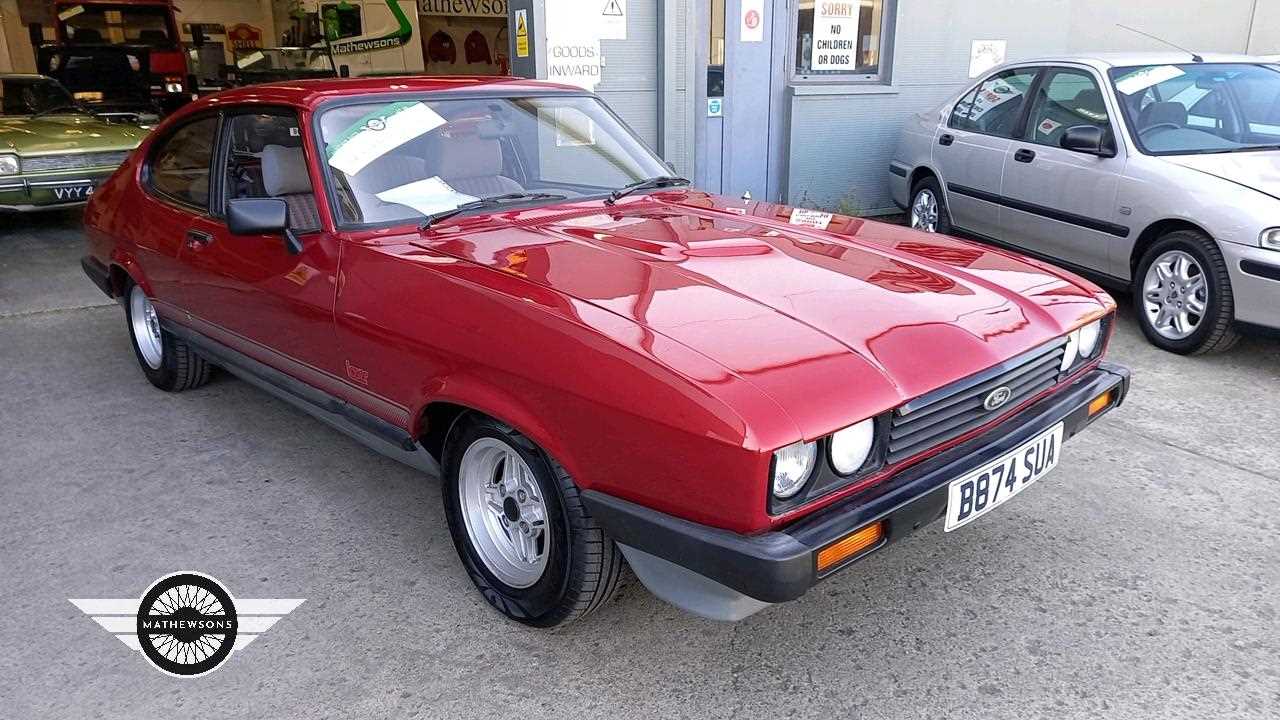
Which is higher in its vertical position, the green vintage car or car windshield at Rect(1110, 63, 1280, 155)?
car windshield at Rect(1110, 63, 1280, 155)

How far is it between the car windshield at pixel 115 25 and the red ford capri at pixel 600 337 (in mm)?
11015

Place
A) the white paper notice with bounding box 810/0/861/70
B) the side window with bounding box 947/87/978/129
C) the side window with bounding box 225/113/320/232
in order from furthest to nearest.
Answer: the white paper notice with bounding box 810/0/861/70 < the side window with bounding box 947/87/978/129 < the side window with bounding box 225/113/320/232

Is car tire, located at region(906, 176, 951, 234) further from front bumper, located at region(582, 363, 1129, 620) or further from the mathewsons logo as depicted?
the mathewsons logo

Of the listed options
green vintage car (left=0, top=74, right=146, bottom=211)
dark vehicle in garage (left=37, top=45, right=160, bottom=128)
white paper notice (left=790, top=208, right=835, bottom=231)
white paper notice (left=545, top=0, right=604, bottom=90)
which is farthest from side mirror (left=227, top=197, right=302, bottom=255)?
dark vehicle in garage (left=37, top=45, right=160, bottom=128)

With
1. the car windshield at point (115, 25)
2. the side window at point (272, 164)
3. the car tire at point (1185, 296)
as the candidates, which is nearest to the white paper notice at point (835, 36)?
the car tire at point (1185, 296)

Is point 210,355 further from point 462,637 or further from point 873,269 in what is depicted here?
point 873,269

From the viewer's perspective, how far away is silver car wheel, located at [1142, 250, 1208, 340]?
182 inches

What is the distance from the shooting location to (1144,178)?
483 centimetres

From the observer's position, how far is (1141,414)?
402 cm

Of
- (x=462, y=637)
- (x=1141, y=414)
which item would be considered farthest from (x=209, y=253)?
(x=1141, y=414)

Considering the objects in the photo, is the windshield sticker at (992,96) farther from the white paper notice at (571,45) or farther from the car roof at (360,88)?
the car roof at (360,88)

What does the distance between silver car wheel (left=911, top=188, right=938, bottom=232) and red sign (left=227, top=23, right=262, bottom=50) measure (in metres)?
16.6

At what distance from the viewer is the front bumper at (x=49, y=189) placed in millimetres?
7320

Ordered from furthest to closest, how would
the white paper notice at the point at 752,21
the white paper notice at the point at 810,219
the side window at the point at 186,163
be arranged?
1. the white paper notice at the point at 752,21
2. the side window at the point at 186,163
3. the white paper notice at the point at 810,219
